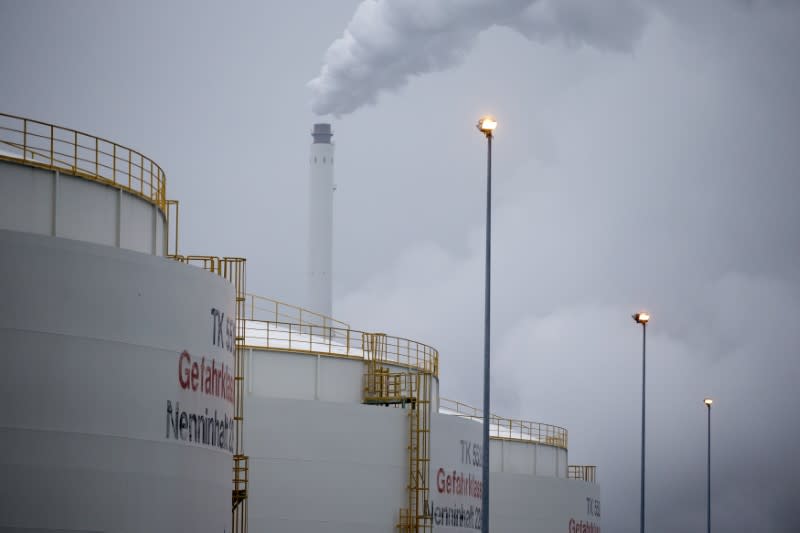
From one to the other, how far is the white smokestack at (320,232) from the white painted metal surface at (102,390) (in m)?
44.1

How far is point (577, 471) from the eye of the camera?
234 ft

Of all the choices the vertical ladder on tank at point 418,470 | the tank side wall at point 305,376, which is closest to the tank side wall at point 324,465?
the vertical ladder on tank at point 418,470

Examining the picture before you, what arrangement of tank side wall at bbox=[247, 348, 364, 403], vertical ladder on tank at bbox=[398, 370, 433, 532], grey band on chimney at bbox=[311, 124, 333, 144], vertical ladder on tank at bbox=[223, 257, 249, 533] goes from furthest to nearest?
grey band on chimney at bbox=[311, 124, 333, 144] < vertical ladder on tank at bbox=[398, 370, 433, 532] < tank side wall at bbox=[247, 348, 364, 403] < vertical ladder on tank at bbox=[223, 257, 249, 533]

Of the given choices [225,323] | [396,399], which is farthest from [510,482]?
[225,323]

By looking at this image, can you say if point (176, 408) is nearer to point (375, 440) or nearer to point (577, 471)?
point (375, 440)

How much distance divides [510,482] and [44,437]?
118ft

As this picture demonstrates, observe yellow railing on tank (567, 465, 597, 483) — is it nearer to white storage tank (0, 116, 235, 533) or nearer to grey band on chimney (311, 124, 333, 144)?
grey band on chimney (311, 124, 333, 144)

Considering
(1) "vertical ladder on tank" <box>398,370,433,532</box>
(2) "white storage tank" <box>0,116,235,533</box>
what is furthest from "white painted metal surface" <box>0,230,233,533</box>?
(1) "vertical ladder on tank" <box>398,370,433,532</box>

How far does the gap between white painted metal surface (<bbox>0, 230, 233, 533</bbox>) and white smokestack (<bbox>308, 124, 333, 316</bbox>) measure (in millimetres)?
44069

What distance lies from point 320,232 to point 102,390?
159 feet

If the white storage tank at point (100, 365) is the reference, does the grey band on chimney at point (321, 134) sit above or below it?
above

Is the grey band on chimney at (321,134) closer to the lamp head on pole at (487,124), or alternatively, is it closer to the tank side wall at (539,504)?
the tank side wall at (539,504)

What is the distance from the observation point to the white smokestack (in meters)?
71.9

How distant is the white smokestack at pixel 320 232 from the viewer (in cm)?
7188
